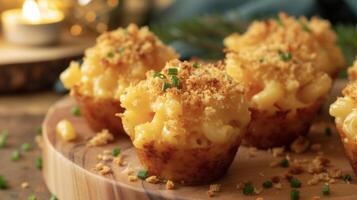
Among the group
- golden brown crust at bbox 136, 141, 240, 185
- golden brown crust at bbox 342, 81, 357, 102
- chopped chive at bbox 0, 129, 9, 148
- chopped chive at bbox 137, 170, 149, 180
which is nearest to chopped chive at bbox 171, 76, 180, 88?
golden brown crust at bbox 136, 141, 240, 185

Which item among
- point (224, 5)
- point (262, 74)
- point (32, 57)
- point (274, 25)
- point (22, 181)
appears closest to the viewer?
point (262, 74)

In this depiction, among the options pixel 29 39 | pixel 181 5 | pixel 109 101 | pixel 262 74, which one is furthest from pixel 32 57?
pixel 262 74

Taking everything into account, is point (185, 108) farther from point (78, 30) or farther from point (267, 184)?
point (78, 30)

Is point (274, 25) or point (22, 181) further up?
point (274, 25)

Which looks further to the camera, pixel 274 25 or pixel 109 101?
pixel 274 25

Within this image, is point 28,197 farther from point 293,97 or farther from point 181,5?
point 181,5

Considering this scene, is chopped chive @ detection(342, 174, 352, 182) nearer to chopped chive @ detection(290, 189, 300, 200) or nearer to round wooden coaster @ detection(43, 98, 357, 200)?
round wooden coaster @ detection(43, 98, 357, 200)

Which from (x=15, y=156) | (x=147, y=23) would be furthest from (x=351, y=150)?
(x=147, y=23)
